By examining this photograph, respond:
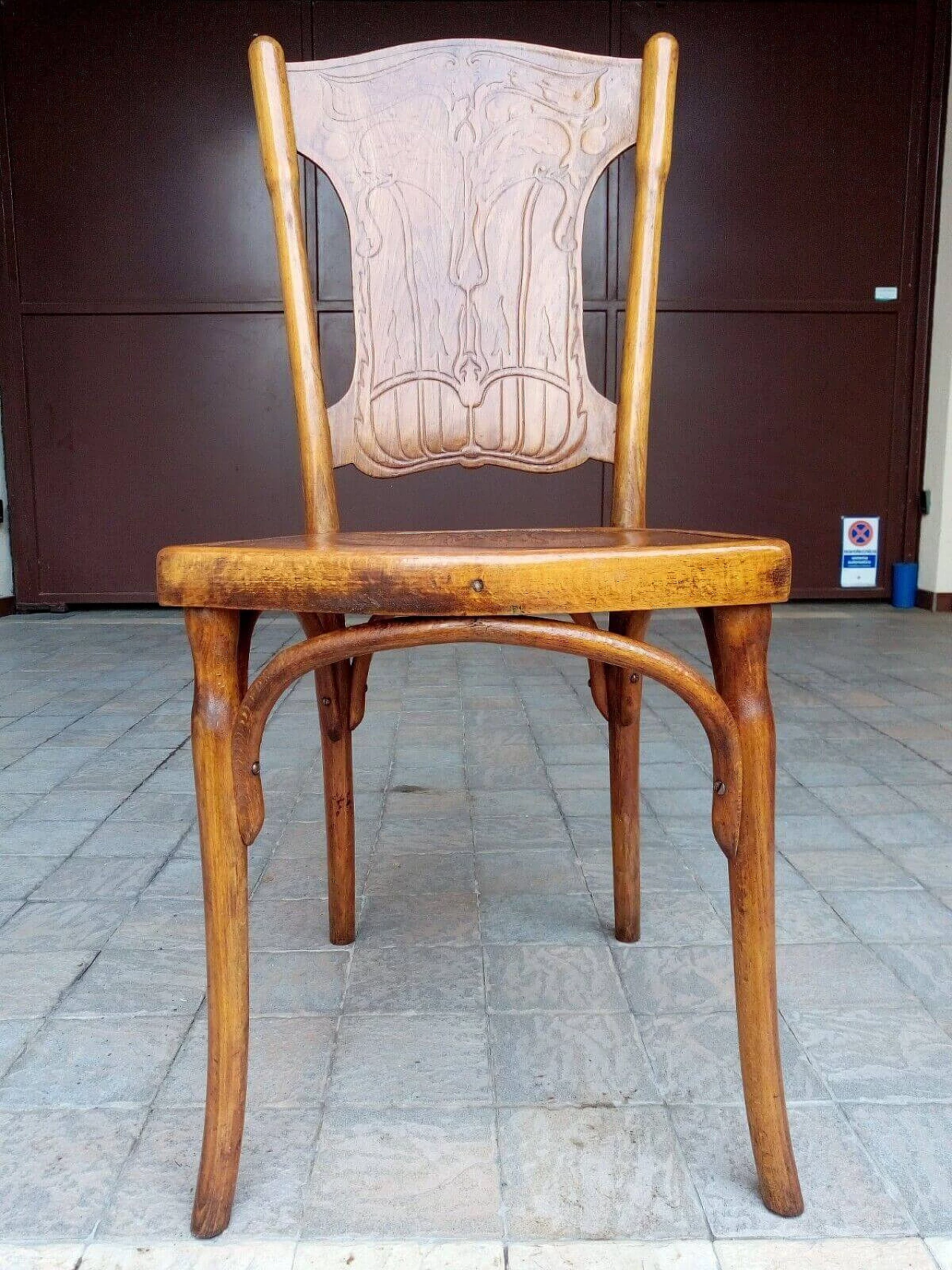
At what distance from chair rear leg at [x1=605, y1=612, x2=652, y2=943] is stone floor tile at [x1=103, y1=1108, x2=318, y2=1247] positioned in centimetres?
48

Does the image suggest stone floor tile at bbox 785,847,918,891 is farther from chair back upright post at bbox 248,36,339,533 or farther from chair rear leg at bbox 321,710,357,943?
chair back upright post at bbox 248,36,339,533

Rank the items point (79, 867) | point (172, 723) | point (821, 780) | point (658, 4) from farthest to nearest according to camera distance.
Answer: point (658, 4) → point (172, 723) → point (821, 780) → point (79, 867)

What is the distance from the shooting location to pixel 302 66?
39.5 inches

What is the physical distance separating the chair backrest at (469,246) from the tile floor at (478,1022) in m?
0.56

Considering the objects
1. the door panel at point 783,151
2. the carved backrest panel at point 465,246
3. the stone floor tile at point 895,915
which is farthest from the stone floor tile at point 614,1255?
the door panel at point 783,151

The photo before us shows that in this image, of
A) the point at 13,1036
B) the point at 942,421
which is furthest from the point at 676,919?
the point at 942,421

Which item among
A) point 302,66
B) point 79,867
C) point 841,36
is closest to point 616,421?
point 302,66

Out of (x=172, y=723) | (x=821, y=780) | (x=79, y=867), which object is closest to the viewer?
(x=79, y=867)

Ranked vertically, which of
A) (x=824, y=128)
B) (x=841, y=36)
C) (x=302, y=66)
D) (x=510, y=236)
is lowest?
(x=510, y=236)

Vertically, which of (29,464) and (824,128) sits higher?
(824,128)

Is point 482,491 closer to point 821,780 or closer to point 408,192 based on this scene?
point 821,780

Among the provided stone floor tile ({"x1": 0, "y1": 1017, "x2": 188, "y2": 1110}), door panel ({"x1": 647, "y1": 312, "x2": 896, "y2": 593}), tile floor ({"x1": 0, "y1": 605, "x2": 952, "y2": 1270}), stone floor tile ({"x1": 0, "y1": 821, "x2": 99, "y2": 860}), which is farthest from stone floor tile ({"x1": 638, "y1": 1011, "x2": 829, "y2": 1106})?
door panel ({"x1": 647, "y1": 312, "x2": 896, "y2": 593})

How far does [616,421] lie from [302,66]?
0.50 m

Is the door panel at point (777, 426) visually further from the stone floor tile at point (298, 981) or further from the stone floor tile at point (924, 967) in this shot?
the stone floor tile at point (298, 981)
